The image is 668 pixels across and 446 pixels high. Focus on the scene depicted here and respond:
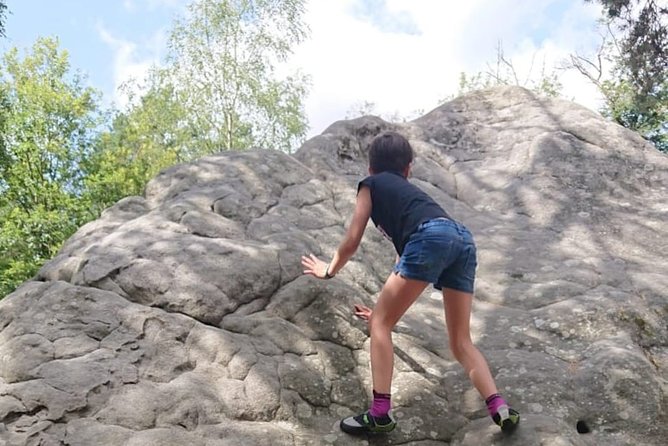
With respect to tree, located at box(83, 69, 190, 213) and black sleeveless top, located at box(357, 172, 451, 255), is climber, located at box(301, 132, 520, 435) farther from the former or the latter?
tree, located at box(83, 69, 190, 213)

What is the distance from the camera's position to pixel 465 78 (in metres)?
31.8

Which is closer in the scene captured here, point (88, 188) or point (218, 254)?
point (218, 254)

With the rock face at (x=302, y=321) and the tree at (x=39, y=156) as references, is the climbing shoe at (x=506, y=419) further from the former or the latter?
the tree at (x=39, y=156)

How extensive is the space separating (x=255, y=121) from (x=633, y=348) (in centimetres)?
2002

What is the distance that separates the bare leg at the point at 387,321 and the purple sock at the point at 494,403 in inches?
20.2

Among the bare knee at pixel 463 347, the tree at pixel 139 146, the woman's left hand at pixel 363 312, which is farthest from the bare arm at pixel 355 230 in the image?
the tree at pixel 139 146

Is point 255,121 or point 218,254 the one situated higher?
point 255,121

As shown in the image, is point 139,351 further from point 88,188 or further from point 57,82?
point 57,82

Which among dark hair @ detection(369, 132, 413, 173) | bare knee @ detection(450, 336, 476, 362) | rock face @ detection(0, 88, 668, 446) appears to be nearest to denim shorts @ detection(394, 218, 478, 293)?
bare knee @ detection(450, 336, 476, 362)

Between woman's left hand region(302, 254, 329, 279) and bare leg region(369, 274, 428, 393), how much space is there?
0.55 meters

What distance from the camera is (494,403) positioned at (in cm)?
293

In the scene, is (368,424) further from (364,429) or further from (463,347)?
(463,347)

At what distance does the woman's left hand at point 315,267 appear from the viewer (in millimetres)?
3588

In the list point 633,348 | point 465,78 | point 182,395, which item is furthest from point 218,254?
point 465,78
